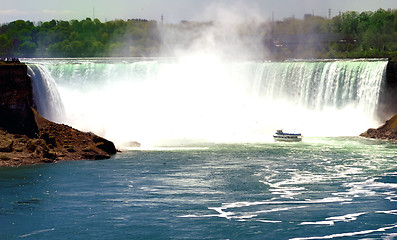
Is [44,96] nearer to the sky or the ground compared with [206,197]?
nearer to the sky

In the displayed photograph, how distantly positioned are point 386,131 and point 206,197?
34.1 metres

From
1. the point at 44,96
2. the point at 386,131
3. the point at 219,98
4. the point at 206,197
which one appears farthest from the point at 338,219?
the point at 219,98

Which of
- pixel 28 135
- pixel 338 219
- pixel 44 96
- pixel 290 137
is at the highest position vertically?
pixel 44 96

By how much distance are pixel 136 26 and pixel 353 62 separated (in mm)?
81328

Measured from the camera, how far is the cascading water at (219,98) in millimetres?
83500

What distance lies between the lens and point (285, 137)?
73750 mm

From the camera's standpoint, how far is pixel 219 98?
317ft

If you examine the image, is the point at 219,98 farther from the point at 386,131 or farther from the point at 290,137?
the point at 386,131

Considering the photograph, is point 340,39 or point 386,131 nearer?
point 386,131

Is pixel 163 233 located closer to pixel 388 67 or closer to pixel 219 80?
pixel 388 67

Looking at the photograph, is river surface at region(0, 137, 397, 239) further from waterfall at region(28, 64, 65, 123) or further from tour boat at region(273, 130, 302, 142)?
waterfall at region(28, 64, 65, 123)

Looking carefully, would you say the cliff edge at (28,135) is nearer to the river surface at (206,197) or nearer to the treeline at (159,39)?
the river surface at (206,197)

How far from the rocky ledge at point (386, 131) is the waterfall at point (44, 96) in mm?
26560

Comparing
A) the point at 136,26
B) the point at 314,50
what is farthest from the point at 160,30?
the point at 314,50
